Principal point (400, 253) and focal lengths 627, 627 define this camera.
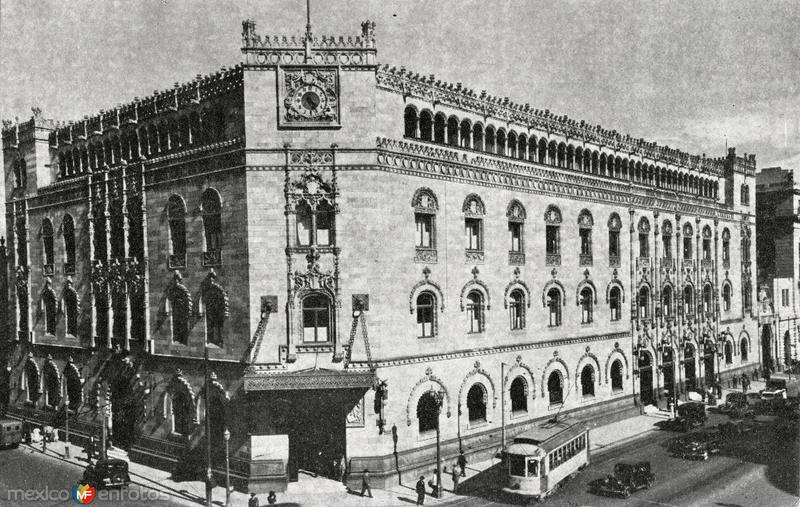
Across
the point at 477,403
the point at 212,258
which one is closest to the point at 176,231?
the point at 212,258

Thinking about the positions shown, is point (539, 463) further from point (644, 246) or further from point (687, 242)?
point (687, 242)

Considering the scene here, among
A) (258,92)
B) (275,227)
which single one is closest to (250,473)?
(275,227)

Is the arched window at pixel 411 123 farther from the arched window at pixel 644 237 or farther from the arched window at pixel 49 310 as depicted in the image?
the arched window at pixel 49 310

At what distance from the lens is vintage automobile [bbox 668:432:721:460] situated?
3319 cm

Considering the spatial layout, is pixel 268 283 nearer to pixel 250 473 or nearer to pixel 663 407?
pixel 250 473

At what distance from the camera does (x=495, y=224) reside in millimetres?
35125

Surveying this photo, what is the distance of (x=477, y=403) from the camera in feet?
112

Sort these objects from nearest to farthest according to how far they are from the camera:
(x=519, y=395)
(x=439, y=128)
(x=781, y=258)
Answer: (x=439, y=128) → (x=519, y=395) → (x=781, y=258)

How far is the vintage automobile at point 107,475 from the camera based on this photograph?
93.1 feet

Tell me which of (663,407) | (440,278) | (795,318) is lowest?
(663,407)

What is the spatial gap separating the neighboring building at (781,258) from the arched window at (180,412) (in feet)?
176

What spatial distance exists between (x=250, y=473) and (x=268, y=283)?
8501mm

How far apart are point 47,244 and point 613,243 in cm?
3810

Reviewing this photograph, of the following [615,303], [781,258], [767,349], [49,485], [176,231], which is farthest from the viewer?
[781,258]
